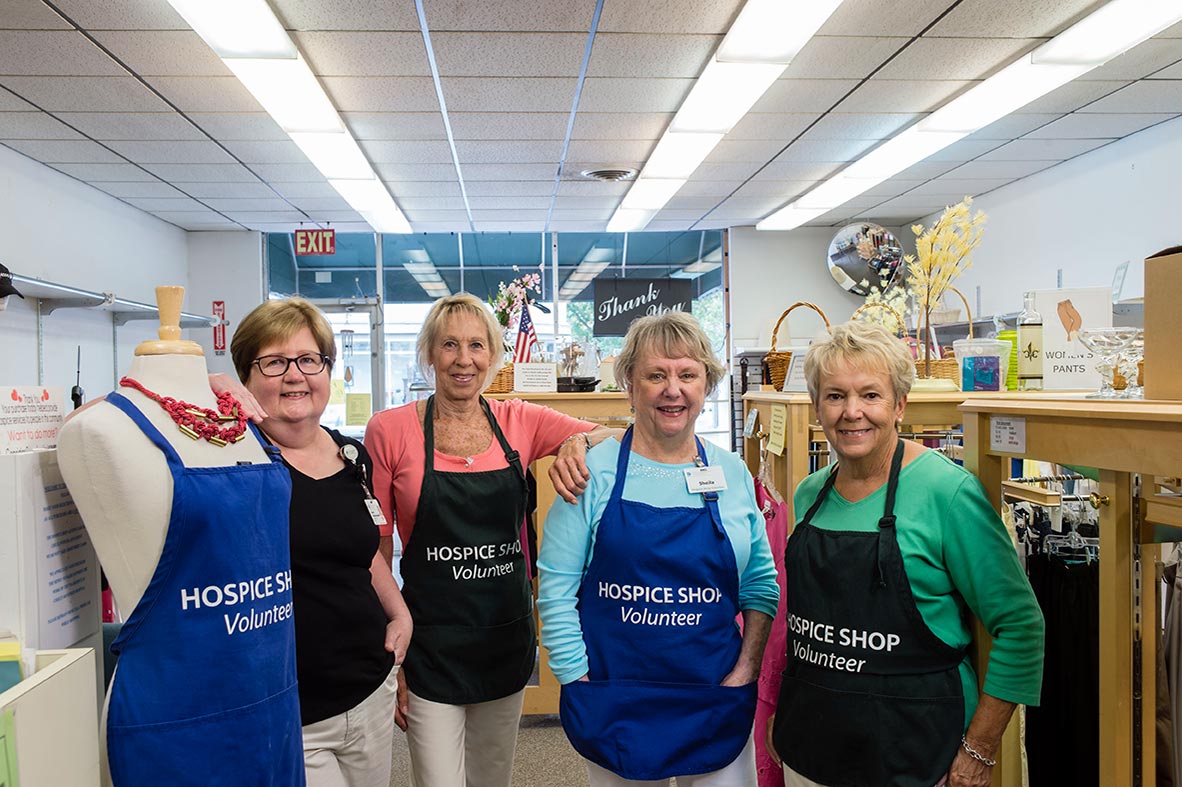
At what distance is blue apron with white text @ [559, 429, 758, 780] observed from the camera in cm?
175

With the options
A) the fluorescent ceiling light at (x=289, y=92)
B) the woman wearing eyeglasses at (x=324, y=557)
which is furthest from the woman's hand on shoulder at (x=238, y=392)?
the fluorescent ceiling light at (x=289, y=92)

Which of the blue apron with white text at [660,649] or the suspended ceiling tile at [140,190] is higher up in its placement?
the suspended ceiling tile at [140,190]

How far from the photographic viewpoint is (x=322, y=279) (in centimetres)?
983

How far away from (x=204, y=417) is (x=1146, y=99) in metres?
5.84

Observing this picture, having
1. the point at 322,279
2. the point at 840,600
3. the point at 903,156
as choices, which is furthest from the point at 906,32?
the point at 322,279

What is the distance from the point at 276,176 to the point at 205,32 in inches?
115

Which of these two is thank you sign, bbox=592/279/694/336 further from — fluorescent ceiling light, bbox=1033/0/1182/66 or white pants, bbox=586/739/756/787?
white pants, bbox=586/739/756/787

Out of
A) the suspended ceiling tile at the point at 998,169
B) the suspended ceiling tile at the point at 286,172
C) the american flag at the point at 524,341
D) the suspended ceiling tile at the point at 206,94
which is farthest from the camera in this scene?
the suspended ceiling tile at the point at 998,169

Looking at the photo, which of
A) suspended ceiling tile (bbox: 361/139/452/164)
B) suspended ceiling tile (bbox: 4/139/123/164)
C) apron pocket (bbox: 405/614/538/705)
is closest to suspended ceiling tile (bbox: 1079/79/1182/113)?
suspended ceiling tile (bbox: 361/139/452/164)

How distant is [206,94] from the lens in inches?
190

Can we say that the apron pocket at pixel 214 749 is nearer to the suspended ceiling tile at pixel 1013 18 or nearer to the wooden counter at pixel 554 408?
the wooden counter at pixel 554 408

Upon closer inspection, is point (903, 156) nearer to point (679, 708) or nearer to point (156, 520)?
point (679, 708)

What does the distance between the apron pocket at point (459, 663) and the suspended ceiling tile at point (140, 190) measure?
614 centimetres

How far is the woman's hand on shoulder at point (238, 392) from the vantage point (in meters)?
1.65
